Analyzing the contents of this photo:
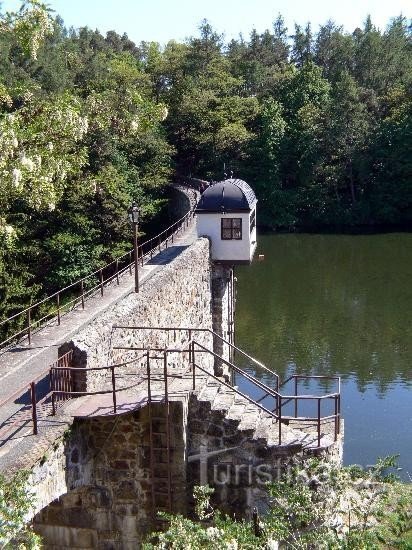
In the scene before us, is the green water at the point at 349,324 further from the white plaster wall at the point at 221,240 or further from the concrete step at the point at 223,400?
the concrete step at the point at 223,400

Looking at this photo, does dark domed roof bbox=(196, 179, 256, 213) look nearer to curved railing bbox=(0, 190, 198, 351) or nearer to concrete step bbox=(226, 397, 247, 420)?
curved railing bbox=(0, 190, 198, 351)

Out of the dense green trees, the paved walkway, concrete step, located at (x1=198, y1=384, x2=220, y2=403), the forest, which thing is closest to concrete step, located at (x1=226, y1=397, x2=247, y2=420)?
concrete step, located at (x1=198, y1=384, x2=220, y2=403)

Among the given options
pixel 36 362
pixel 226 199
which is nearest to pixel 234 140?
pixel 226 199

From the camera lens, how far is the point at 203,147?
4716 centimetres

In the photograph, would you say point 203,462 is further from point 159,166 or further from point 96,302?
point 159,166

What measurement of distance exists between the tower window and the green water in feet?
17.2

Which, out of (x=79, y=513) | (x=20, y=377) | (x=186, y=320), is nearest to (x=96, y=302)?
(x=186, y=320)

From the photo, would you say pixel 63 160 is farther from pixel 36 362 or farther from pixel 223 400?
pixel 223 400

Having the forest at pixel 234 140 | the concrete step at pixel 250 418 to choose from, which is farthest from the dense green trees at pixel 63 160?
the concrete step at pixel 250 418

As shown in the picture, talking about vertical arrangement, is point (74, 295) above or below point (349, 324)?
above

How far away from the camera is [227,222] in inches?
722

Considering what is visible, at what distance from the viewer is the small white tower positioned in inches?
717

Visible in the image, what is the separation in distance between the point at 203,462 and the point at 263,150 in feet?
133

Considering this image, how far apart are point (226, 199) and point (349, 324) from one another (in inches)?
427
